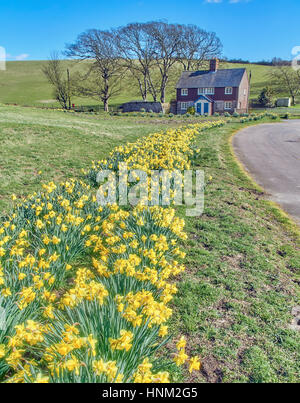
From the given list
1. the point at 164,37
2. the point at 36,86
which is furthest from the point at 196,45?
the point at 36,86

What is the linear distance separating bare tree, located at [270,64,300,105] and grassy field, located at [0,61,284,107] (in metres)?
→ 4.18

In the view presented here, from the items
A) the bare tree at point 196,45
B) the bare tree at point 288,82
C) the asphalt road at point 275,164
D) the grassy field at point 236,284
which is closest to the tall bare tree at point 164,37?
the bare tree at point 196,45

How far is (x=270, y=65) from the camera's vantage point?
99.1 metres

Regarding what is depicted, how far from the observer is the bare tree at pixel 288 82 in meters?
65.4

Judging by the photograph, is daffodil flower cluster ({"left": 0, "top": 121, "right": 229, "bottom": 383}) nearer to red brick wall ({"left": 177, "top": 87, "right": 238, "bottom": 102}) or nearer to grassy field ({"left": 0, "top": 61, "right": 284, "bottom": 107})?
red brick wall ({"left": 177, "top": 87, "right": 238, "bottom": 102})

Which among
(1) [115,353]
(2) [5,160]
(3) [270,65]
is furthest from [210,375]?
(3) [270,65]

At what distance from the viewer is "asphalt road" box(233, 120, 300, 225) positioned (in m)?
7.66

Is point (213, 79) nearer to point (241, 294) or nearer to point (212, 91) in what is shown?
point (212, 91)

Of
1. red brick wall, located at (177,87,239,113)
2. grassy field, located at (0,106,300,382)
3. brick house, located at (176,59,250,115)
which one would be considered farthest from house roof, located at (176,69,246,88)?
grassy field, located at (0,106,300,382)

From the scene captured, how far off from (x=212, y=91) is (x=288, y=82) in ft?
90.0

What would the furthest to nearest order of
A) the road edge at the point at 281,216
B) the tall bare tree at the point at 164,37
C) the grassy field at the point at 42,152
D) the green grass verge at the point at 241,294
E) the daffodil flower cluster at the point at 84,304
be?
the tall bare tree at the point at 164,37 → the grassy field at the point at 42,152 → the road edge at the point at 281,216 → the green grass verge at the point at 241,294 → the daffodil flower cluster at the point at 84,304

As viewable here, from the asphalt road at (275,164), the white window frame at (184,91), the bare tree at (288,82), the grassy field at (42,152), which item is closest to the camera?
the asphalt road at (275,164)

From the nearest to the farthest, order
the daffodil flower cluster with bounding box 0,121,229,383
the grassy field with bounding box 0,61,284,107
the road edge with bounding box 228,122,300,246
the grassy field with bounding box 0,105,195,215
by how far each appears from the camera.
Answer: the daffodil flower cluster with bounding box 0,121,229,383
the road edge with bounding box 228,122,300,246
the grassy field with bounding box 0,105,195,215
the grassy field with bounding box 0,61,284,107

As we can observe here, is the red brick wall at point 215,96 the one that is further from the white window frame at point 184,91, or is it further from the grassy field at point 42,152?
the grassy field at point 42,152
